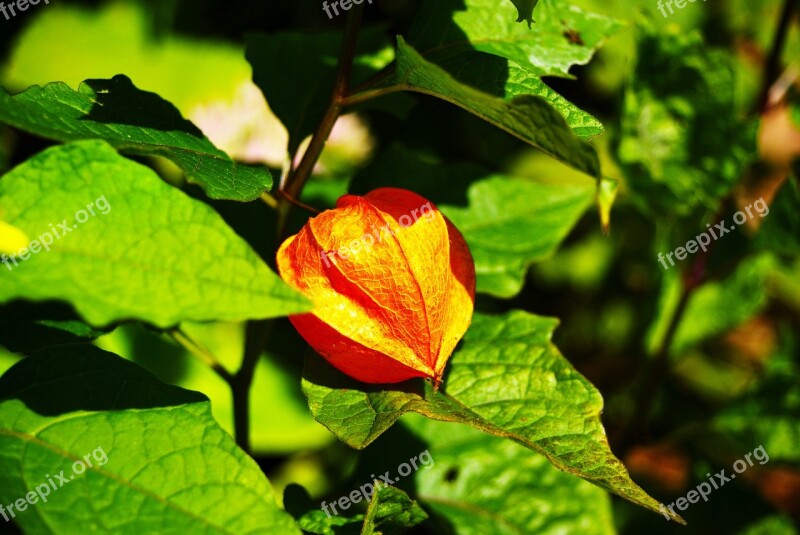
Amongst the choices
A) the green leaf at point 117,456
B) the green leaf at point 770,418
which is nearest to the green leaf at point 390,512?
the green leaf at point 117,456

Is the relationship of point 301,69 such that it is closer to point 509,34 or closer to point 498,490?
point 509,34

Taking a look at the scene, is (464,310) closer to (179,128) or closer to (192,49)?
(179,128)

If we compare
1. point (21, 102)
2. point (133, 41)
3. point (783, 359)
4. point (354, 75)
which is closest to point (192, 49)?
point (133, 41)

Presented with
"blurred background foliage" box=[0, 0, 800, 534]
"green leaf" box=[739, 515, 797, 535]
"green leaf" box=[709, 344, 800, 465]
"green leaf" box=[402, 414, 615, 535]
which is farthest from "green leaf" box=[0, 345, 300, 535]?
"green leaf" box=[739, 515, 797, 535]

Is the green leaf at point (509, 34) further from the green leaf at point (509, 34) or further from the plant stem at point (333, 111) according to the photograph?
the plant stem at point (333, 111)

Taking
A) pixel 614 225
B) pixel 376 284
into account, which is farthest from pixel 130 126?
pixel 614 225

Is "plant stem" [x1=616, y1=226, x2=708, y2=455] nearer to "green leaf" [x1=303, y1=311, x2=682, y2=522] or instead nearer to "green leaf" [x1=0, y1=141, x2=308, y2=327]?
"green leaf" [x1=303, y1=311, x2=682, y2=522]
